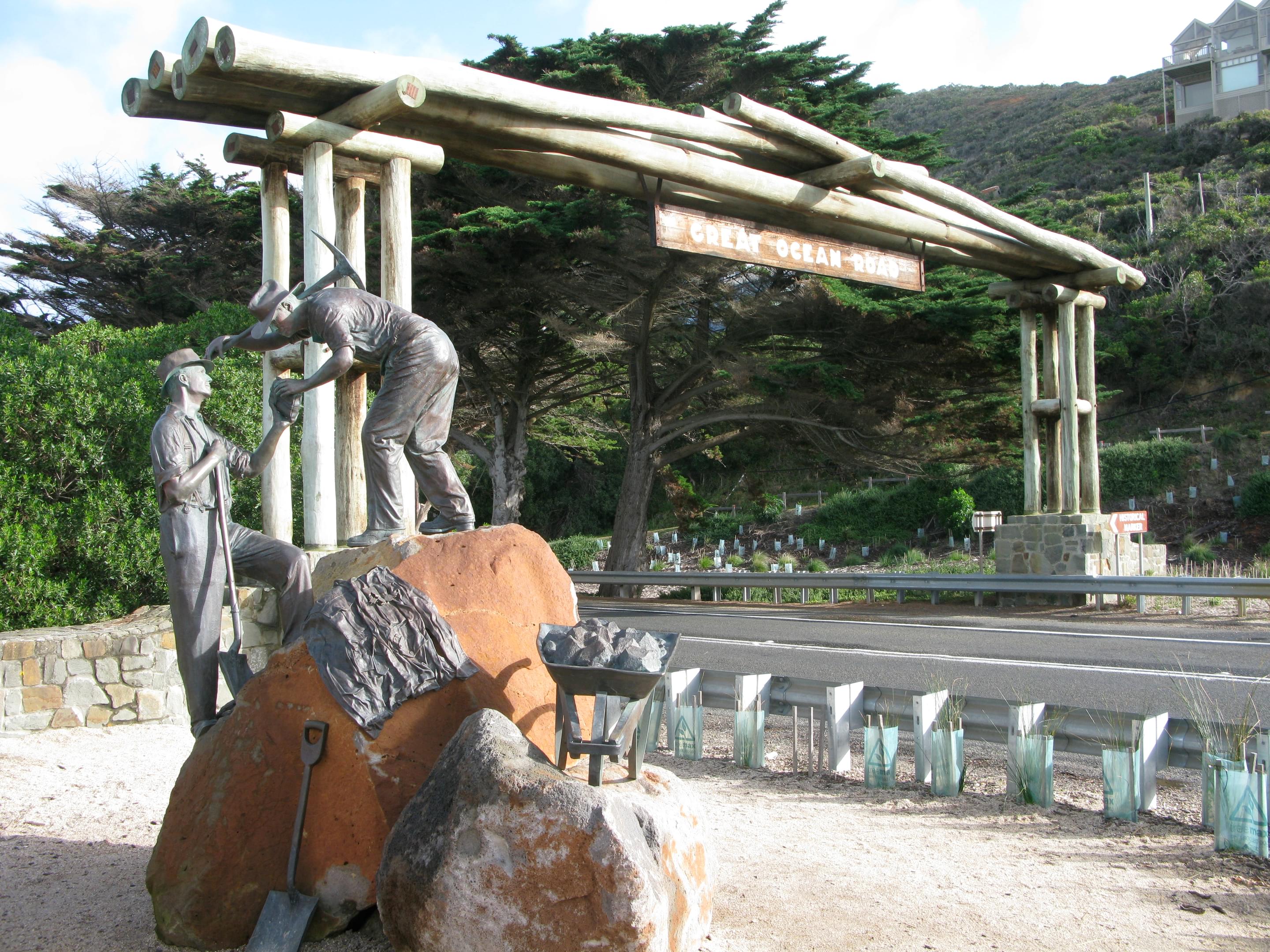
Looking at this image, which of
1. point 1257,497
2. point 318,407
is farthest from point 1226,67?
point 318,407

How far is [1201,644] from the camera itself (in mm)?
10125

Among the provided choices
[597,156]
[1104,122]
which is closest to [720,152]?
[597,156]

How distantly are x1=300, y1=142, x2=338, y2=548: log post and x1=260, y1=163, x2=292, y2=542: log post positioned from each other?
13.2 inches

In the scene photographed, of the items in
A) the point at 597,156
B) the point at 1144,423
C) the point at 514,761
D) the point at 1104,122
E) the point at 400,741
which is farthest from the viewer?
the point at 1104,122

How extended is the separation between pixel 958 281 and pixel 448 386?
12.5 m

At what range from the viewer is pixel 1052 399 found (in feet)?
48.5

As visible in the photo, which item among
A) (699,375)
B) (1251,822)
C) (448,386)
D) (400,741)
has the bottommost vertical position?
(1251,822)

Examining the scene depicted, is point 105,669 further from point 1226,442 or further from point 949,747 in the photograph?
point 1226,442

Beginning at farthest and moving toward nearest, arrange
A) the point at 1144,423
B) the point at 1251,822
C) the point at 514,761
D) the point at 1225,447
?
the point at 1144,423
the point at 1225,447
the point at 1251,822
the point at 514,761

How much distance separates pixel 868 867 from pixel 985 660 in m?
5.55

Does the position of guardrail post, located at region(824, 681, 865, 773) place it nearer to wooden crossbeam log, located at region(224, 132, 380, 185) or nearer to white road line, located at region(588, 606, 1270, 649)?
wooden crossbeam log, located at region(224, 132, 380, 185)

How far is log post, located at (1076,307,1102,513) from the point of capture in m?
14.9

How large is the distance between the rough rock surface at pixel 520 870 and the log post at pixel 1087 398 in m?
13.2

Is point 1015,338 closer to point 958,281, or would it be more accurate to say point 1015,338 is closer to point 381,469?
point 958,281
